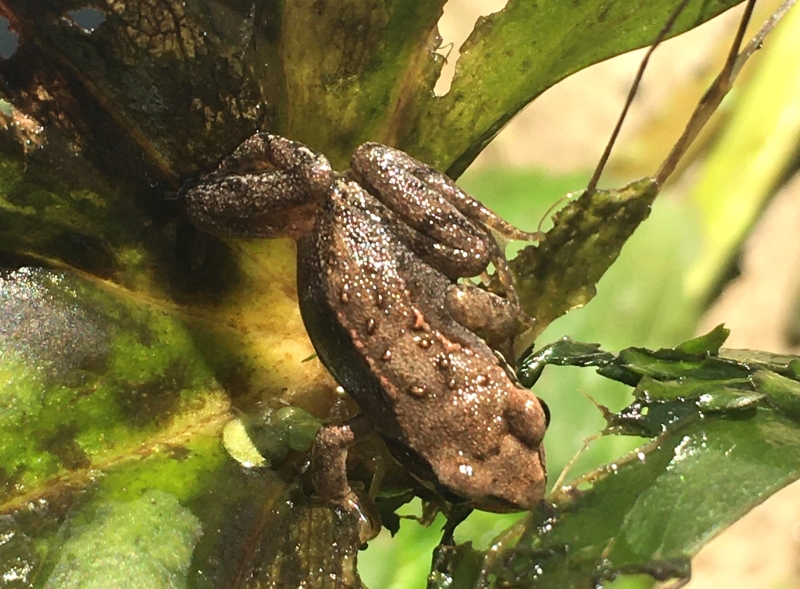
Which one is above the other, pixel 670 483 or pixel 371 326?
pixel 371 326

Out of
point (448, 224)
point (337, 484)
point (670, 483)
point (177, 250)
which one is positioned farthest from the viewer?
point (448, 224)

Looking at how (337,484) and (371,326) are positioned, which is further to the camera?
(371,326)

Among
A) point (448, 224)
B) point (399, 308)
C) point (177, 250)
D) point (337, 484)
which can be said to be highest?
point (448, 224)

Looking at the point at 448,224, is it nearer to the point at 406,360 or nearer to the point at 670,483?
the point at 406,360

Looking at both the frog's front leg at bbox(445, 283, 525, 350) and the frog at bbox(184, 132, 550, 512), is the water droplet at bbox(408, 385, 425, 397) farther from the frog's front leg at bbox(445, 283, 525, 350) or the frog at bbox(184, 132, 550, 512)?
the frog's front leg at bbox(445, 283, 525, 350)

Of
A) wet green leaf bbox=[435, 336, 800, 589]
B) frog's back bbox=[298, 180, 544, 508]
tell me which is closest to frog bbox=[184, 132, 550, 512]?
frog's back bbox=[298, 180, 544, 508]

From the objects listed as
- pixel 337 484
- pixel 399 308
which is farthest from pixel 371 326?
pixel 337 484

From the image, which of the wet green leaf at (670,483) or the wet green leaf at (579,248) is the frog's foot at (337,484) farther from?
the wet green leaf at (579,248)

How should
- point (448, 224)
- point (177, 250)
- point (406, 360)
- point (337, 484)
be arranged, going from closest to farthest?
point (337, 484) < point (177, 250) < point (406, 360) < point (448, 224)

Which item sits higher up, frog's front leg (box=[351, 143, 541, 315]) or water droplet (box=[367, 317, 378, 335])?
frog's front leg (box=[351, 143, 541, 315])
